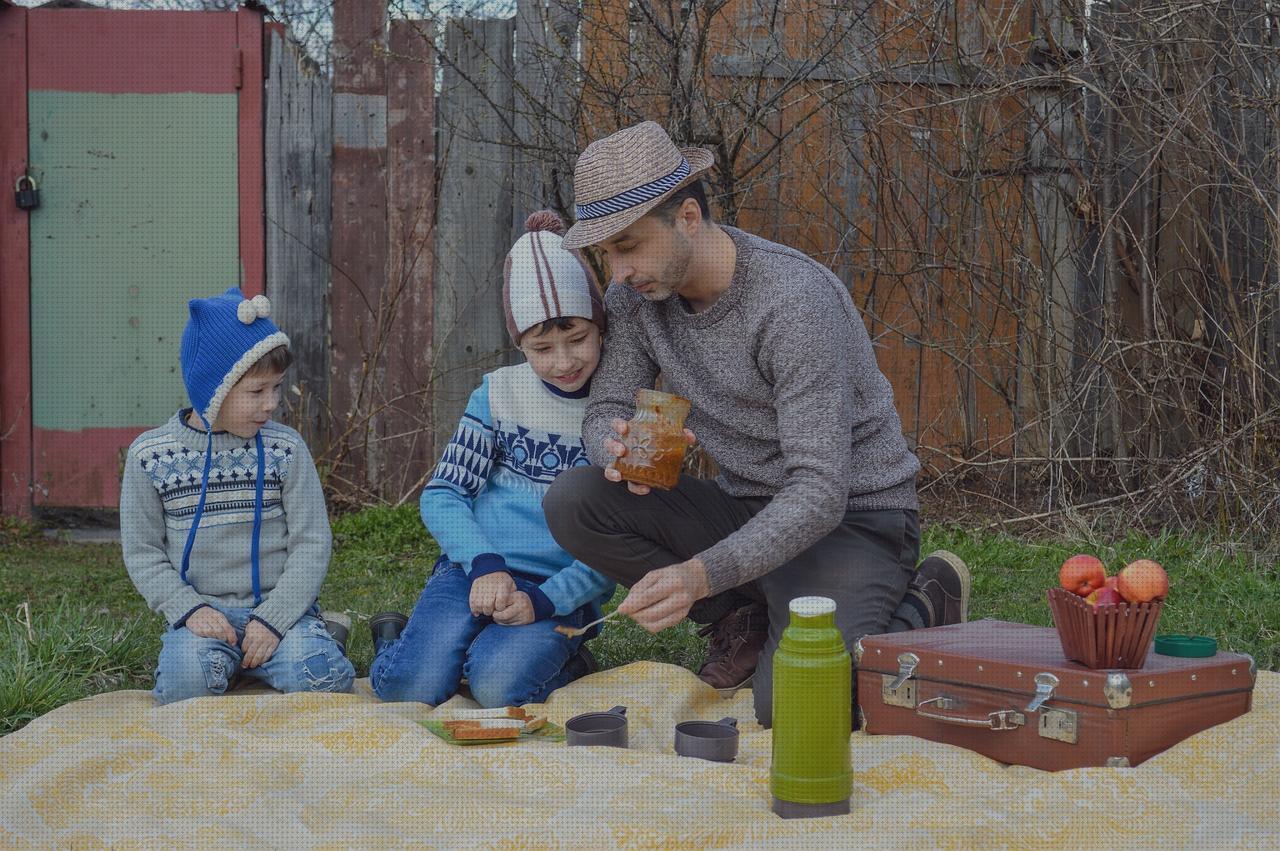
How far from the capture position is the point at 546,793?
7.64 ft

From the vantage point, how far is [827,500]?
277cm

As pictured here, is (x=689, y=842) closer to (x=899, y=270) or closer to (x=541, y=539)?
(x=541, y=539)

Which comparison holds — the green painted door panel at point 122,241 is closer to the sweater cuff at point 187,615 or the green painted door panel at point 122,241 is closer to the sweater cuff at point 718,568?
the sweater cuff at point 187,615

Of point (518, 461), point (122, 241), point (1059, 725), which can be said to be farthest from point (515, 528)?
point (122, 241)

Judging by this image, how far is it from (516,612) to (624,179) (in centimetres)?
107

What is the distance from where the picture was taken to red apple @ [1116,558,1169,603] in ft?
7.84

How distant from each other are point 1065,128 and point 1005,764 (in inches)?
157

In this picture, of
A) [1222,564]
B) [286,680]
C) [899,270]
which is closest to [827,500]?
[286,680]

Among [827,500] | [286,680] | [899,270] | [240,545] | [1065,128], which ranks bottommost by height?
[286,680]

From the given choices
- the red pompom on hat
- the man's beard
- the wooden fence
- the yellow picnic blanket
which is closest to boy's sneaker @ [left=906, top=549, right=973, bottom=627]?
the yellow picnic blanket

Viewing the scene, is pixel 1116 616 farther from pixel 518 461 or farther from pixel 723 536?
pixel 518 461

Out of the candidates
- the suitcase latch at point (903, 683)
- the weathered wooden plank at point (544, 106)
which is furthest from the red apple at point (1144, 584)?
the weathered wooden plank at point (544, 106)

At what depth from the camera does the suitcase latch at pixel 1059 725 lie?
238cm

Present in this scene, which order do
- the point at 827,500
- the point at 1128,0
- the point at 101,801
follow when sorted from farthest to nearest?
the point at 1128,0 → the point at 827,500 → the point at 101,801
